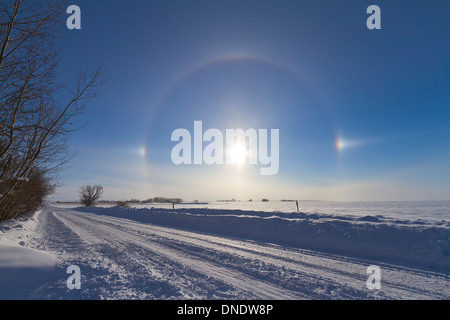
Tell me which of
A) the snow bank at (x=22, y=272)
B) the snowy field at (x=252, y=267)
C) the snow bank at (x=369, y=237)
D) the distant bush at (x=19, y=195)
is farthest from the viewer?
the distant bush at (x=19, y=195)

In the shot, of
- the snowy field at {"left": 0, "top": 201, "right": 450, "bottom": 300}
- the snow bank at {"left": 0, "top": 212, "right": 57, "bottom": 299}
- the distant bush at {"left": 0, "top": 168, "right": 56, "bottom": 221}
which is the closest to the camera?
the snow bank at {"left": 0, "top": 212, "right": 57, "bottom": 299}

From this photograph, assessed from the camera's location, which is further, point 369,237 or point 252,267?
point 369,237

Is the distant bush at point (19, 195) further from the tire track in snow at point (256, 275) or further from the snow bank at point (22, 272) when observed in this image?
the tire track in snow at point (256, 275)

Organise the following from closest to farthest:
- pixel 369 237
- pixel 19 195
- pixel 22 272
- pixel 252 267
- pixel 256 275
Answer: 1. pixel 22 272
2. pixel 256 275
3. pixel 252 267
4. pixel 369 237
5. pixel 19 195

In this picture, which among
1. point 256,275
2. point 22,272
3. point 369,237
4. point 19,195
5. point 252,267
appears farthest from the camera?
point 19,195

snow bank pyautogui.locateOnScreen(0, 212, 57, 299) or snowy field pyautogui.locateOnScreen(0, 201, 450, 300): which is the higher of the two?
snow bank pyautogui.locateOnScreen(0, 212, 57, 299)

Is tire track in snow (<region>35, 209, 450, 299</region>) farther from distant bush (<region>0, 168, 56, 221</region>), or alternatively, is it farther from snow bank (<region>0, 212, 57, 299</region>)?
distant bush (<region>0, 168, 56, 221</region>)

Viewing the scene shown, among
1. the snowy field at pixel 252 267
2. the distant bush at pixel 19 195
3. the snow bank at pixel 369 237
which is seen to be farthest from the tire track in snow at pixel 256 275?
the distant bush at pixel 19 195

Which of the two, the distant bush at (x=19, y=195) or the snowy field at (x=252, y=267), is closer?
the snowy field at (x=252, y=267)

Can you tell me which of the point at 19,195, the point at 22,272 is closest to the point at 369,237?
the point at 22,272

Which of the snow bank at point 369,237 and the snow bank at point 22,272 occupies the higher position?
the snow bank at point 22,272

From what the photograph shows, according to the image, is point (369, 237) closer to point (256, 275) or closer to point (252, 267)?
point (252, 267)

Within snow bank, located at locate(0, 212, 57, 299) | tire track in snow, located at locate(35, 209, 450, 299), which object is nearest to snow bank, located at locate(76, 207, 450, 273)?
tire track in snow, located at locate(35, 209, 450, 299)
